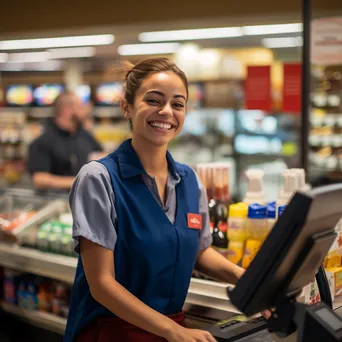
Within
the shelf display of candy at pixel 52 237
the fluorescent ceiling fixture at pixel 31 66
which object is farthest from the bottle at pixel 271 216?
the fluorescent ceiling fixture at pixel 31 66

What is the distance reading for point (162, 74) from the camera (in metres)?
2.22

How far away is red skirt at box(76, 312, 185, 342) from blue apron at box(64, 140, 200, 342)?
0.03m

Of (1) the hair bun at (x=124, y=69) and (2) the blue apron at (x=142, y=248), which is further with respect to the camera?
(1) the hair bun at (x=124, y=69)

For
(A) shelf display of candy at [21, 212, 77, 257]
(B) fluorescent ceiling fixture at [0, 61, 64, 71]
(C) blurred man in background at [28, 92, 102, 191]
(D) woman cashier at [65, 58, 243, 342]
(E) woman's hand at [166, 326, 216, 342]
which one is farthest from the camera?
(B) fluorescent ceiling fixture at [0, 61, 64, 71]

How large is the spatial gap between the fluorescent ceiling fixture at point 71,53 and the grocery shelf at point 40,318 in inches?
284

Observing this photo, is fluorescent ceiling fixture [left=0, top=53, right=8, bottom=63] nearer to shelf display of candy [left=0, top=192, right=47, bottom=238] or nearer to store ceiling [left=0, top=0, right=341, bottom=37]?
store ceiling [left=0, top=0, right=341, bottom=37]

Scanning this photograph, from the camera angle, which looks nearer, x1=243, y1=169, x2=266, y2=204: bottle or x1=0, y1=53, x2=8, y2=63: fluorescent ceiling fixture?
x1=243, y1=169, x2=266, y2=204: bottle

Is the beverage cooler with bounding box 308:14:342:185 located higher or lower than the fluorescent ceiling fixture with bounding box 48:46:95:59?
lower

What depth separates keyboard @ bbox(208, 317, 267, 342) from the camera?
195 cm

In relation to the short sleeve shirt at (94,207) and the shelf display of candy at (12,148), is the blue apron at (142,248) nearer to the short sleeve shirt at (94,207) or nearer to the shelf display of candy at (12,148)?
the short sleeve shirt at (94,207)

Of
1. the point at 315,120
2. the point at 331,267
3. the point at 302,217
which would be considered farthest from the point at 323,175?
the point at 302,217

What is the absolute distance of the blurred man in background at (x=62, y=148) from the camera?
18.7ft

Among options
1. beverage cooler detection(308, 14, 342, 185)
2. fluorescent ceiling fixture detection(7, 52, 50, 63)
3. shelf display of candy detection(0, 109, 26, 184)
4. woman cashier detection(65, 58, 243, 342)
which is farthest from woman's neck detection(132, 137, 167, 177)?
fluorescent ceiling fixture detection(7, 52, 50, 63)

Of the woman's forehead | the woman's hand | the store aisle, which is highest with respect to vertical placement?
the woman's forehead
